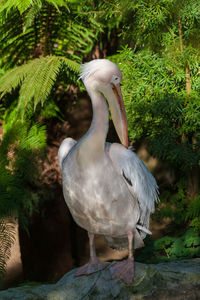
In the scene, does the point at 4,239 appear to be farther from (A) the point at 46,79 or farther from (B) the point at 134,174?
(B) the point at 134,174

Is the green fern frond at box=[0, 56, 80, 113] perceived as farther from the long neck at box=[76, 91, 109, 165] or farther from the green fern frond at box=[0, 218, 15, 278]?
the long neck at box=[76, 91, 109, 165]

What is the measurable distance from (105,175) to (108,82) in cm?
59

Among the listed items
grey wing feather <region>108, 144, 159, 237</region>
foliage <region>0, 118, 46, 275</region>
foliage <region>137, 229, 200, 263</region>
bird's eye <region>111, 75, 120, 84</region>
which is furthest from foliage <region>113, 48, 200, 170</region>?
bird's eye <region>111, 75, 120, 84</region>

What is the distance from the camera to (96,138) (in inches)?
104

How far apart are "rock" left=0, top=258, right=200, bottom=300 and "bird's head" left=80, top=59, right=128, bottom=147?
0.93m

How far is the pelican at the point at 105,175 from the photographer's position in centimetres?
265

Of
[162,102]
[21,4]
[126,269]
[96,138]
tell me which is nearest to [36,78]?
[21,4]

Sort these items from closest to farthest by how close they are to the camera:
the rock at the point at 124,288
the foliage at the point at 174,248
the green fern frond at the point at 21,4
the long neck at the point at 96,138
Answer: the long neck at the point at 96,138 → the rock at the point at 124,288 → the green fern frond at the point at 21,4 → the foliage at the point at 174,248

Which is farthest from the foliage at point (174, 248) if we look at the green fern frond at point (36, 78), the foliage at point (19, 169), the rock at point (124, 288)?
the green fern frond at point (36, 78)

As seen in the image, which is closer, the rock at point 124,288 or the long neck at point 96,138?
the long neck at point 96,138

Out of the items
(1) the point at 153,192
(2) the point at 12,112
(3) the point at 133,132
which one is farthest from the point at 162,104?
(2) the point at 12,112

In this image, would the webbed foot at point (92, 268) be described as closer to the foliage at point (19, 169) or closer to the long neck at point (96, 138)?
the long neck at point (96, 138)

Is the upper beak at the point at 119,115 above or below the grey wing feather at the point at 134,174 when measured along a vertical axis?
above

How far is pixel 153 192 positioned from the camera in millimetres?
3027
